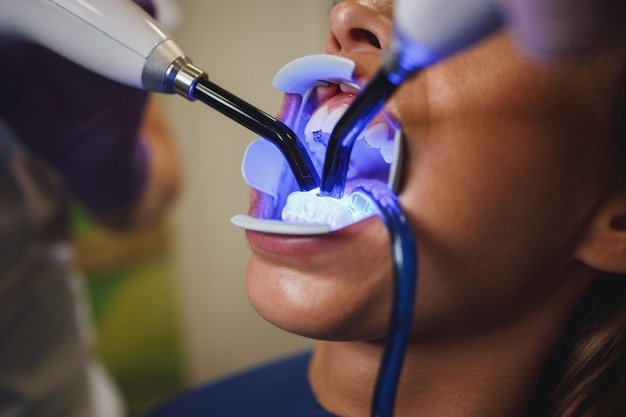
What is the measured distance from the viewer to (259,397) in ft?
3.32

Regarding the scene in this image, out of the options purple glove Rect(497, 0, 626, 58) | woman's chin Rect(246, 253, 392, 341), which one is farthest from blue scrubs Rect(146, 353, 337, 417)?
purple glove Rect(497, 0, 626, 58)

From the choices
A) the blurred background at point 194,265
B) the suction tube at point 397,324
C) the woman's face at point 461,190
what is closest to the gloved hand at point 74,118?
the woman's face at point 461,190

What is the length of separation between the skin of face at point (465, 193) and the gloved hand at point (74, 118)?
508mm

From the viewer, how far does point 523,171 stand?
64 cm

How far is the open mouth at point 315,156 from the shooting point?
0.65m

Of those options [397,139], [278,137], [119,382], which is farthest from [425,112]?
[119,382]

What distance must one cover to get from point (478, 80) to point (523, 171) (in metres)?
0.10

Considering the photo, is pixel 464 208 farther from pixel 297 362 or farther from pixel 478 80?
pixel 297 362

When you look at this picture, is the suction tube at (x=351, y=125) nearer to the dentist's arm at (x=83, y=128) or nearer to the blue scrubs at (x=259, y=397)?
the blue scrubs at (x=259, y=397)

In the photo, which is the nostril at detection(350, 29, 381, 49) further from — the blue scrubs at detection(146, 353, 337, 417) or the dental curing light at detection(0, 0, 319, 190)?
the blue scrubs at detection(146, 353, 337, 417)

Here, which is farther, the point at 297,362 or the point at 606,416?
the point at 297,362

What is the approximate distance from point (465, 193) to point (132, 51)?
1.30 ft

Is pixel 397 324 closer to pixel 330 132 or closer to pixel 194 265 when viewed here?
pixel 330 132

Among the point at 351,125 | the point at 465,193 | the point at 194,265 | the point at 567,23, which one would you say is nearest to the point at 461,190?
the point at 465,193
